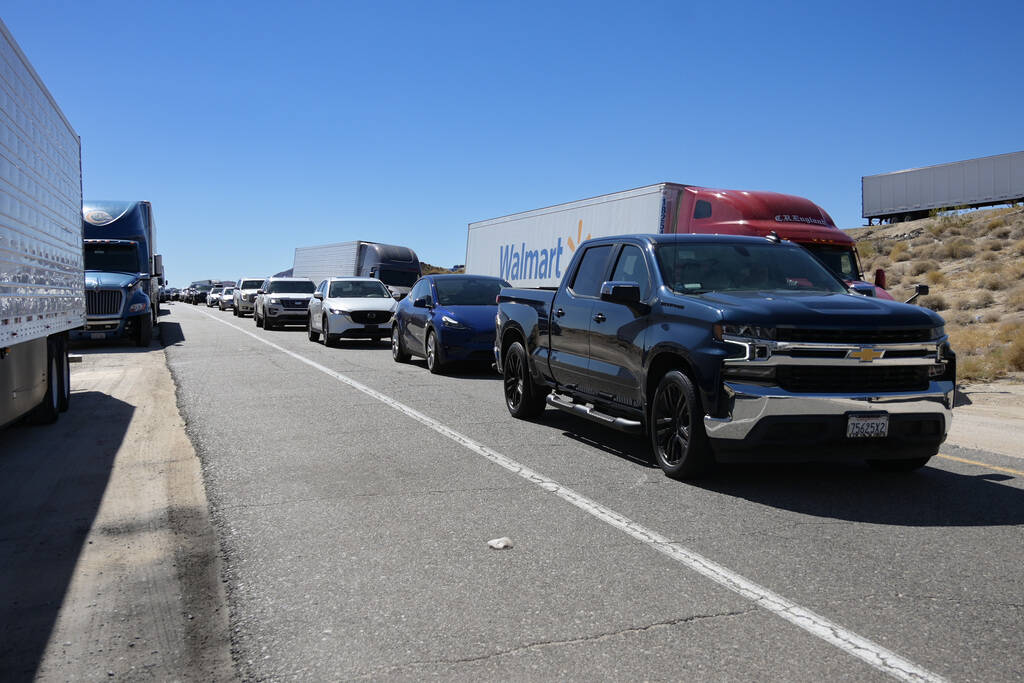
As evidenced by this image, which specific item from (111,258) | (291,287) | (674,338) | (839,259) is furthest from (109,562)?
(291,287)

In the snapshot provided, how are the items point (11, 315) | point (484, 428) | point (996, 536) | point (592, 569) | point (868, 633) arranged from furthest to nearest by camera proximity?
point (484, 428) < point (11, 315) < point (996, 536) < point (592, 569) < point (868, 633)

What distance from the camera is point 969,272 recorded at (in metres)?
33.8

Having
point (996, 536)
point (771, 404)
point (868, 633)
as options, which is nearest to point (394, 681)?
point (868, 633)

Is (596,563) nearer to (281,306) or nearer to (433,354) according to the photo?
(433,354)

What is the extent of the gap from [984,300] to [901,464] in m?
23.3

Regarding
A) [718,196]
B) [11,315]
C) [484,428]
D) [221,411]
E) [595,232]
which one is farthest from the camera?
[595,232]

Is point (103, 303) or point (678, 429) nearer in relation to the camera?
point (678, 429)

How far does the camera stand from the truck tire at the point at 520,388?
968 cm

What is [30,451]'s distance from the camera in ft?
27.3

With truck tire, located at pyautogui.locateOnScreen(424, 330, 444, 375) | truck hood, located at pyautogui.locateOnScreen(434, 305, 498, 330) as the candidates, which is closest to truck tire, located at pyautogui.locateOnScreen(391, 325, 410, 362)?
truck tire, located at pyautogui.locateOnScreen(424, 330, 444, 375)

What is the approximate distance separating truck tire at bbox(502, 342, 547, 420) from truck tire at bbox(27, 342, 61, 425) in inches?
193

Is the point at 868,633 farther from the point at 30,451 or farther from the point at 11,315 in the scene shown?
the point at 30,451

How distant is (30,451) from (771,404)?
6545mm

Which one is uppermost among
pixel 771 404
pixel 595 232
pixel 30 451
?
pixel 595 232
